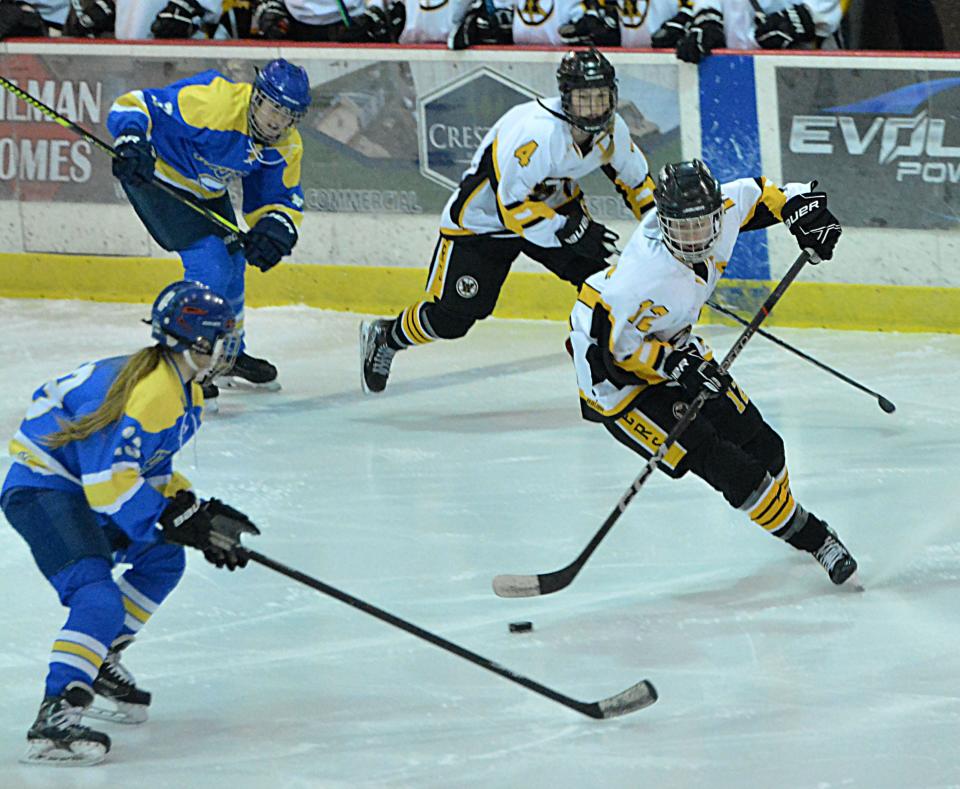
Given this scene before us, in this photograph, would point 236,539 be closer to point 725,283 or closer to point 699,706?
point 699,706

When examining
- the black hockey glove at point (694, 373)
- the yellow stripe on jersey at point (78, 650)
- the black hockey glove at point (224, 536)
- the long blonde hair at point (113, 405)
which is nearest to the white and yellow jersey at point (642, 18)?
the black hockey glove at point (694, 373)

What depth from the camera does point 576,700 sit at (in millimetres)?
3168

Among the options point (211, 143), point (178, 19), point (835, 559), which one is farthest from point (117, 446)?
point (178, 19)

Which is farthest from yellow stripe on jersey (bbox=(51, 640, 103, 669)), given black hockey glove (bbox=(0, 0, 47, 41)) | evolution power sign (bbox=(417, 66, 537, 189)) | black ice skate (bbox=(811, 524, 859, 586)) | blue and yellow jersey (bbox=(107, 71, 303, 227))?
black hockey glove (bbox=(0, 0, 47, 41))

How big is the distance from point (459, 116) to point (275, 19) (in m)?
0.86

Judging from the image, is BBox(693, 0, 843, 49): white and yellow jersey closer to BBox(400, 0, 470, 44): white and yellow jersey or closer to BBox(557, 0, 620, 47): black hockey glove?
BBox(557, 0, 620, 47): black hockey glove

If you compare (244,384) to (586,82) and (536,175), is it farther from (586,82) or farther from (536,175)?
(586,82)

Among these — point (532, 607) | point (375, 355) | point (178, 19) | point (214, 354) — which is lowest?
point (375, 355)

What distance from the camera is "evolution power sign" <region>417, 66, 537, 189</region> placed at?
629cm

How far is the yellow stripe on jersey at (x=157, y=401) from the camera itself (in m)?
2.90

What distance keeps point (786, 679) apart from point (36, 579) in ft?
5.71

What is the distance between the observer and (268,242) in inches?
202

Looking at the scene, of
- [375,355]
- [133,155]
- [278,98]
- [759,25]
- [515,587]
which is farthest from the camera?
[759,25]

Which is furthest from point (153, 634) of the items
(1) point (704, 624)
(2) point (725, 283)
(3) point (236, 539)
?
(2) point (725, 283)
